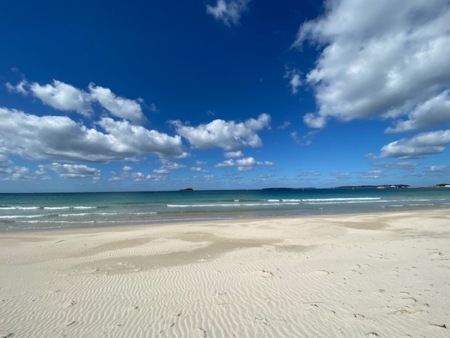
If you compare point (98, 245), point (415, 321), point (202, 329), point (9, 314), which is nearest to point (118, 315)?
point (202, 329)

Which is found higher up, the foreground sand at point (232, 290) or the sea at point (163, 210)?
the sea at point (163, 210)

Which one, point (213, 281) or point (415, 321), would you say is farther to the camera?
point (213, 281)

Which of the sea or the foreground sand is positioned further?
the sea

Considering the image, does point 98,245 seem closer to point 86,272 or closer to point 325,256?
point 86,272

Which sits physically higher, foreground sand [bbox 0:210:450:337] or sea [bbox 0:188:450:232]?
sea [bbox 0:188:450:232]

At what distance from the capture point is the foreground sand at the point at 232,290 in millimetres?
4613

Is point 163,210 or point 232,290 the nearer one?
point 232,290

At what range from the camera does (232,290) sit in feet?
20.7

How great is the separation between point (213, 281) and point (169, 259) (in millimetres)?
3326

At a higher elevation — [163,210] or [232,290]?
[163,210]

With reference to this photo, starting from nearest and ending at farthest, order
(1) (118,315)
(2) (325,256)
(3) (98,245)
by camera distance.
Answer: (1) (118,315) < (2) (325,256) < (3) (98,245)

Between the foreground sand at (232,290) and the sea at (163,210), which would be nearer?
the foreground sand at (232,290)

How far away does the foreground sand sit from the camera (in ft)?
15.1

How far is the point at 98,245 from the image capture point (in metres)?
12.2
